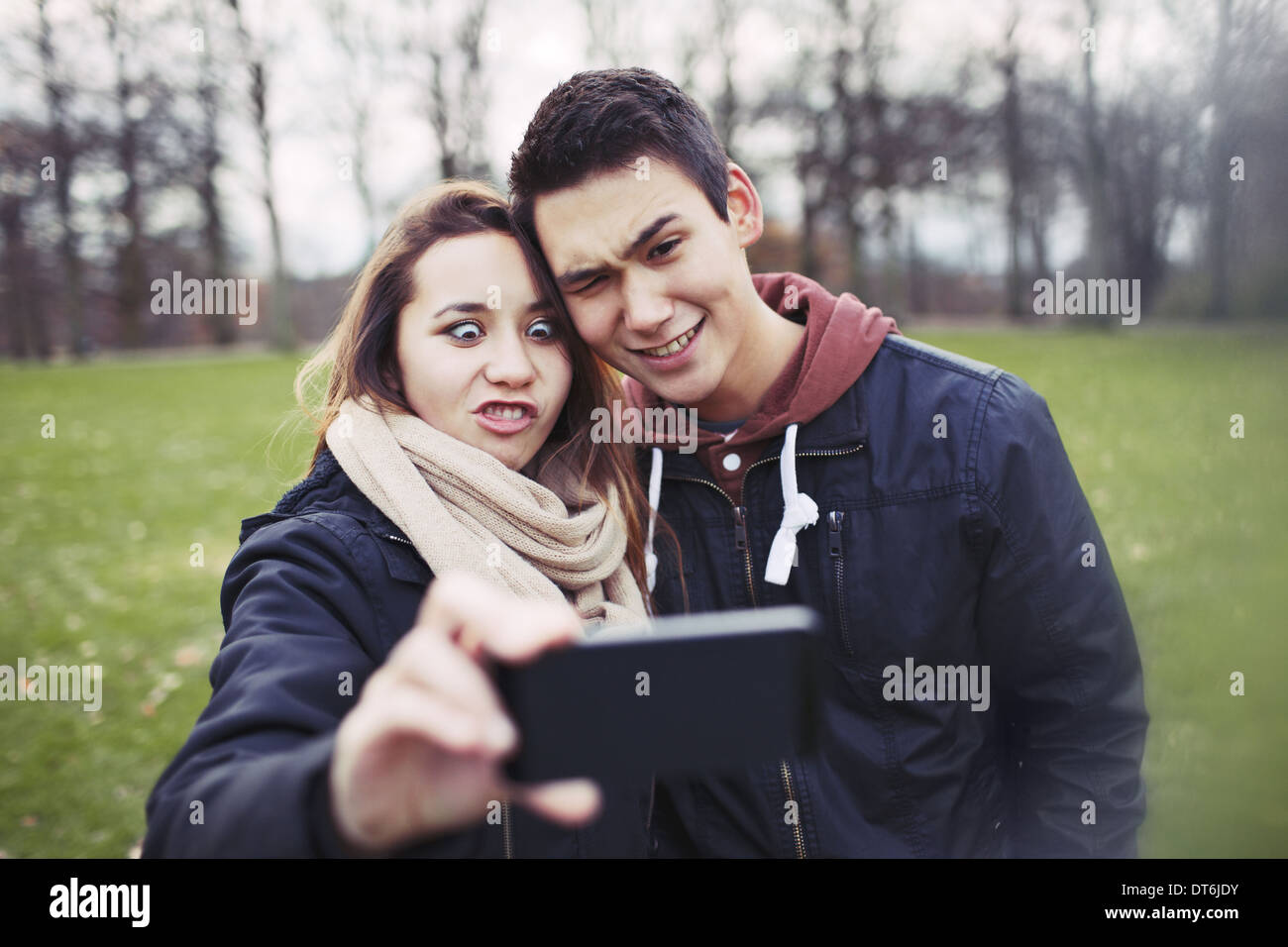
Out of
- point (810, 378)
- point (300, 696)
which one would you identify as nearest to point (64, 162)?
point (810, 378)

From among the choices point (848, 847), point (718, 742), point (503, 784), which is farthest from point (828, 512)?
point (503, 784)

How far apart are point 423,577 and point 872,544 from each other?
3.71 ft

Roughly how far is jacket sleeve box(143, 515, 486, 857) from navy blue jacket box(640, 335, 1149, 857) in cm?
106

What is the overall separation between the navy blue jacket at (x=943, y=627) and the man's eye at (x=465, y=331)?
0.82 m

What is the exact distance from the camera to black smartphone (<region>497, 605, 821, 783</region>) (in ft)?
3.01

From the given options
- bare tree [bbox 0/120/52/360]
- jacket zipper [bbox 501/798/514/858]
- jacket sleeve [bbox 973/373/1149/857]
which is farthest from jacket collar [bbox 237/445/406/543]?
Answer: bare tree [bbox 0/120/52/360]

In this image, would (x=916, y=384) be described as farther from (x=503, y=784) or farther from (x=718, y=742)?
(x=503, y=784)

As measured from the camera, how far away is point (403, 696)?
2.87ft

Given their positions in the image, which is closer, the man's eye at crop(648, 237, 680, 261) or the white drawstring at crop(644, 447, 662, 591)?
the man's eye at crop(648, 237, 680, 261)

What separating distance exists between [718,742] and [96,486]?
10746mm

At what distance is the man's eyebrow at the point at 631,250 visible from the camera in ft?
7.02

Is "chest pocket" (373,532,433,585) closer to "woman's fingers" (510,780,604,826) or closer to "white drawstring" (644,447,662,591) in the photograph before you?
"white drawstring" (644,447,662,591)

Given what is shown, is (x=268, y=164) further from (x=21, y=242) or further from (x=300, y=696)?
(x=300, y=696)
